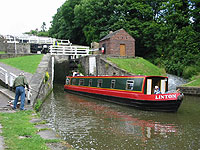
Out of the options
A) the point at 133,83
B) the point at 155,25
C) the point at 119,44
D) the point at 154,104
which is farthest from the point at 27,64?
the point at 155,25

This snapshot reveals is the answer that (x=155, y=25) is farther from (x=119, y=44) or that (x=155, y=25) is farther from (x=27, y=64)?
(x=27, y=64)

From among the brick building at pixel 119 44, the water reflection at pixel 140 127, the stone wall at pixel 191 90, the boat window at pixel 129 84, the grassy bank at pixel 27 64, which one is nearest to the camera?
the water reflection at pixel 140 127

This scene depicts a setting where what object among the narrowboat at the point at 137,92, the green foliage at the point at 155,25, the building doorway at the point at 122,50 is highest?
the green foliage at the point at 155,25

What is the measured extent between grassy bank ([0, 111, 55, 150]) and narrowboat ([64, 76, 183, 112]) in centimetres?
637

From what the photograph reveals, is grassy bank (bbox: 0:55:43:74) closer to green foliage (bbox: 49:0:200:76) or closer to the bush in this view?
green foliage (bbox: 49:0:200:76)

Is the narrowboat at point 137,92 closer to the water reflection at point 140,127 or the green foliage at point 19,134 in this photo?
the water reflection at point 140,127

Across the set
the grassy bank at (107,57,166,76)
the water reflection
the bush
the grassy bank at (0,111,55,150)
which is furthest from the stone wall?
the grassy bank at (0,111,55,150)

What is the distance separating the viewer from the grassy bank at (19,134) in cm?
Answer: 448

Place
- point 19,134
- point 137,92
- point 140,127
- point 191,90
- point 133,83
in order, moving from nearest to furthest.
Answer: point 19,134 < point 140,127 < point 137,92 < point 133,83 < point 191,90

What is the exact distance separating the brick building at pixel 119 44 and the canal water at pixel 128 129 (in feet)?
48.7

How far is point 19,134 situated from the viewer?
5.34 metres

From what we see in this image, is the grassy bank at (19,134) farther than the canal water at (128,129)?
No

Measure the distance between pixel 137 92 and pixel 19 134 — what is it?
7772 millimetres

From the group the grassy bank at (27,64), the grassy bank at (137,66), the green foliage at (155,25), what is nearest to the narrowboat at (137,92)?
the grassy bank at (27,64)
